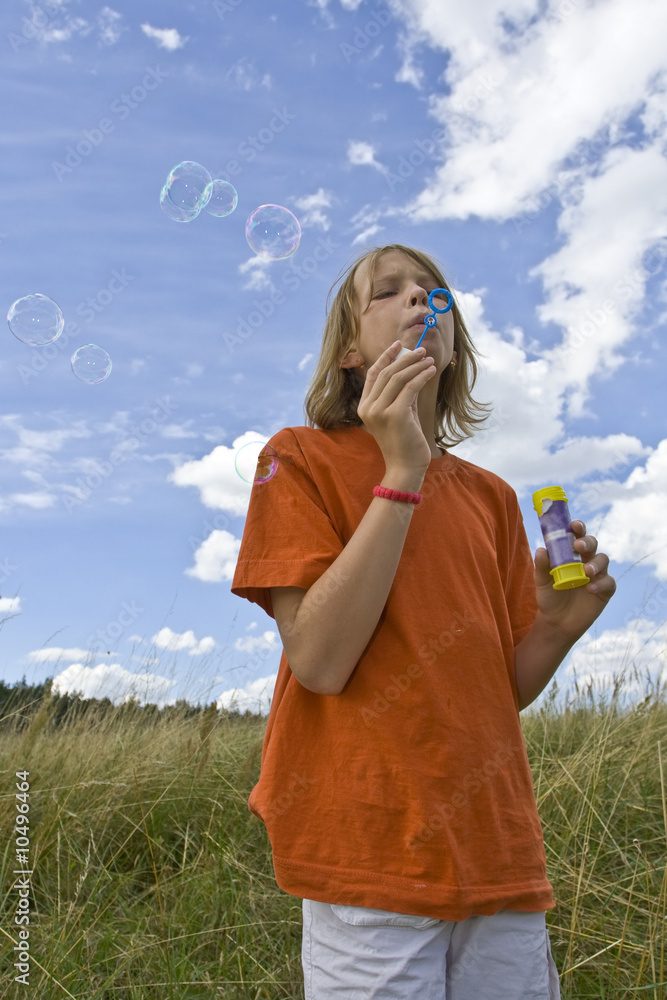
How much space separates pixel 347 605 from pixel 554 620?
2.17 feet

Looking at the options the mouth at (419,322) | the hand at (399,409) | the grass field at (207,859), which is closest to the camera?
the hand at (399,409)

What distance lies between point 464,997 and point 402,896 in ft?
0.87

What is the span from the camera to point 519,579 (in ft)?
6.51

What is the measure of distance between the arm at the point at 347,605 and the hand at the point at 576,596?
50cm

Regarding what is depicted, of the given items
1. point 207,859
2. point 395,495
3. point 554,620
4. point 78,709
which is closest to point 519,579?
point 554,620

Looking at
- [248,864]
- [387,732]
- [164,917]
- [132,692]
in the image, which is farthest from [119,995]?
[132,692]

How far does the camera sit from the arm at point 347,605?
1.37 m

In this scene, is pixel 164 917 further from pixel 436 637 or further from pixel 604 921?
pixel 436 637

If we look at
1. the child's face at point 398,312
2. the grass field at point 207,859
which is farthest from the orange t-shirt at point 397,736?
A: the grass field at point 207,859

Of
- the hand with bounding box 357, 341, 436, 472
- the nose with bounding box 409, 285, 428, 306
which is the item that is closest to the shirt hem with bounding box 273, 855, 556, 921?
the hand with bounding box 357, 341, 436, 472

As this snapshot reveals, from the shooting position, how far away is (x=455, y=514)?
1758 mm

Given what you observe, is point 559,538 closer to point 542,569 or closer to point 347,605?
point 542,569

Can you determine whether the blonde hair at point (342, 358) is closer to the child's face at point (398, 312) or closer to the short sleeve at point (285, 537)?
the child's face at point (398, 312)

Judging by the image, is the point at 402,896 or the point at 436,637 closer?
the point at 402,896
